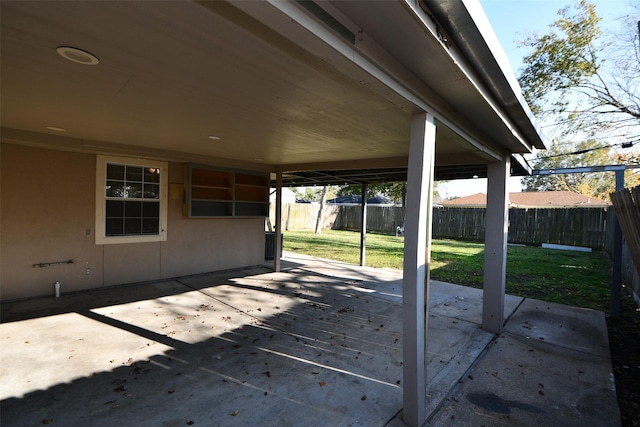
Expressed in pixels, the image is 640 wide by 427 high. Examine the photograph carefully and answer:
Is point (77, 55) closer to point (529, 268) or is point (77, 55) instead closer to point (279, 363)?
point (279, 363)

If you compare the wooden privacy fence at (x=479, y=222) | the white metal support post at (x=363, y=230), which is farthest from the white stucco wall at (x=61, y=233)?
the wooden privacy fence at (x=479, y=222)

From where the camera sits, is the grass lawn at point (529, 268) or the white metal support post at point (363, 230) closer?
the grass lawn at point (529, 268)

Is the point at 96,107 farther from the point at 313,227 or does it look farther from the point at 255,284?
the point at 313,227

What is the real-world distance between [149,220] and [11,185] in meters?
2.05

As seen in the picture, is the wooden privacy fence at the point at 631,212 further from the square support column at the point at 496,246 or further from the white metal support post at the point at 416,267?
the white metal support post at the point at 416,267

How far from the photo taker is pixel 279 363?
10.5 feet

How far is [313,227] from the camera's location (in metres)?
21.2

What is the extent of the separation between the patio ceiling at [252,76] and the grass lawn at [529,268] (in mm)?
3875

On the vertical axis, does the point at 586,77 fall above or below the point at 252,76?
above

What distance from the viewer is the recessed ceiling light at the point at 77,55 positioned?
191 centimetres

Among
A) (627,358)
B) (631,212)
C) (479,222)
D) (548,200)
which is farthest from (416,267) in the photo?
(548,200)

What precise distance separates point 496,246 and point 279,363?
3228mm

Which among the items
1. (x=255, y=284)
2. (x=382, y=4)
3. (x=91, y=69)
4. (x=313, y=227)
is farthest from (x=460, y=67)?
(x=313, y=227)

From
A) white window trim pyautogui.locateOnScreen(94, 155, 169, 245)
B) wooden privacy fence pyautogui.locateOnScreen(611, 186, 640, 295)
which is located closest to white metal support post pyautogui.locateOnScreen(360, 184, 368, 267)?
white window trim pyautogui.locateOnScreen(94, 155, 169, 245)
